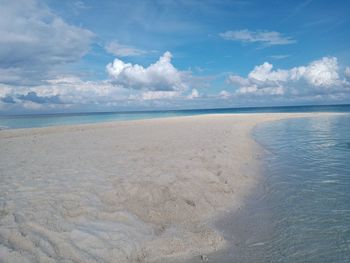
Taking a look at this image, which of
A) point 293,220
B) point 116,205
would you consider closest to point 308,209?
point 293,220

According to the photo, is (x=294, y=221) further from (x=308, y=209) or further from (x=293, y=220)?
(x=308, y=209)

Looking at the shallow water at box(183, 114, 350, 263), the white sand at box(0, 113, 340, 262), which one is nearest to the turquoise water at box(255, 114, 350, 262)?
the shallow water at box(183, 114, 350, 263)

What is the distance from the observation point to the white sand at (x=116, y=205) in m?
5.23

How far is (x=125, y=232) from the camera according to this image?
5949mm

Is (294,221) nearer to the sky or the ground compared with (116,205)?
nearer to the ground

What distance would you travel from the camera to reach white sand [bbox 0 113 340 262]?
5.23 metres

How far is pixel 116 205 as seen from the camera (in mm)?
7348

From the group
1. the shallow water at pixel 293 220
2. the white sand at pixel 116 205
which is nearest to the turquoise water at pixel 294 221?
the shallow water at pixel 293 220

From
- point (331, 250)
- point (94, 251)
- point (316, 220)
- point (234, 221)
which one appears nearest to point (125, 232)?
point (94, 251)

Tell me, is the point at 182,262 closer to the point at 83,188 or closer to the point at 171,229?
the point at 171,229

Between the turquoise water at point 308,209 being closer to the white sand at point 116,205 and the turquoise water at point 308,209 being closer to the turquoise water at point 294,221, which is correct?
the turquoise water at point 294,221

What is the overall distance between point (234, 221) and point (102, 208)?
10.9ft

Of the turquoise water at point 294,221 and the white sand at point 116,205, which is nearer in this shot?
the white sand at point 116,205

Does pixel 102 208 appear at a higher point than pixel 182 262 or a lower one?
higher
